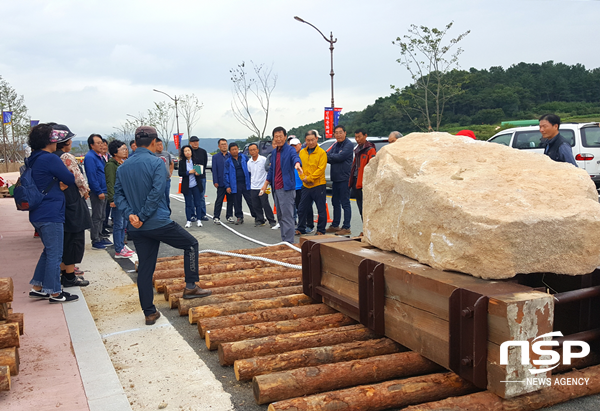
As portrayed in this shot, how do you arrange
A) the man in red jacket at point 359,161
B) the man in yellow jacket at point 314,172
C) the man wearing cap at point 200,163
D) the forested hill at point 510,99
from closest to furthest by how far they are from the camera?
the man in red jacket at point 359,161, the man in yellow jacket at point 314,172, the man wearing cap at point 200,163, the forested hill at point 510,99

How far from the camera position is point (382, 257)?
3.66 meters

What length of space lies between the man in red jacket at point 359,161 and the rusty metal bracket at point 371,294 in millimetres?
4602

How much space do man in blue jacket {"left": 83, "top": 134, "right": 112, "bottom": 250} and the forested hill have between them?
4147 centimetres

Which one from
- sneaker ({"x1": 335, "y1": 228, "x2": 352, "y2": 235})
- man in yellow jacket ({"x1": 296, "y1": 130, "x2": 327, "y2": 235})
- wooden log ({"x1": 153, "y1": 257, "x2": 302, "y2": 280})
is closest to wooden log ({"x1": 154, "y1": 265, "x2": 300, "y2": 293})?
wooden log ({"x1": 153, "y1": 257, "x2": 302, "y2": 280})

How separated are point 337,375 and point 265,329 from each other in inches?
38.1

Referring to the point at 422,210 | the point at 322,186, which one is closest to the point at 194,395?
the point at 422,210

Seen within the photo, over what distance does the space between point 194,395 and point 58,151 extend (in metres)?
4.27

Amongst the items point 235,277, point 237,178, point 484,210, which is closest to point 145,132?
point 235,277

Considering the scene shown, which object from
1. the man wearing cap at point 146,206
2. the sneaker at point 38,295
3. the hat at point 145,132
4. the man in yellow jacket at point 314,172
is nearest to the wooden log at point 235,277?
the man wearing cap at point 146,206

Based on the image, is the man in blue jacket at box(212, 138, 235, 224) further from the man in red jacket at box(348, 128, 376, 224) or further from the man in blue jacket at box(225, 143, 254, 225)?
the man in red jacket at box(348, 128, 376, 224)

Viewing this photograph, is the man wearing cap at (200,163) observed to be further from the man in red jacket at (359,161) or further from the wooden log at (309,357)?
the wooden log at (309,357)

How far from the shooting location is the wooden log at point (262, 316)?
3.96 metres

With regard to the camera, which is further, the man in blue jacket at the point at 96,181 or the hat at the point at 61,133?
the man in blue jacket at the point at 96,181

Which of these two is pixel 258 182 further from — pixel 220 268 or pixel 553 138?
pixel 553 138
